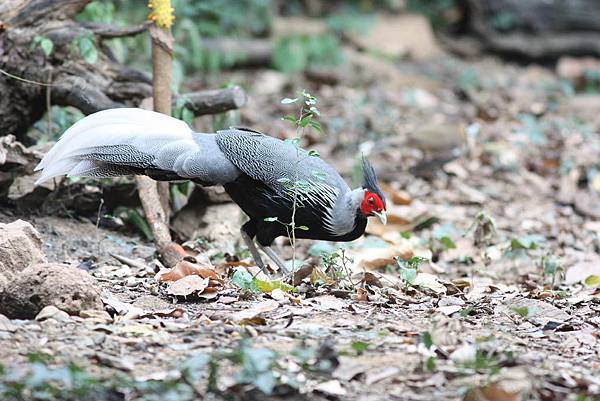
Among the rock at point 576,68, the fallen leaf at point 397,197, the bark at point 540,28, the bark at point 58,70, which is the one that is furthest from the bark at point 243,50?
the bark at point 58,70

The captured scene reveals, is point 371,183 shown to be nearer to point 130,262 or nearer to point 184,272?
point 184,272

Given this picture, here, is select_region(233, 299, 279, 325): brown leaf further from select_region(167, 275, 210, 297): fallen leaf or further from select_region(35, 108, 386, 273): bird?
select_region(35, 108, 386, 273): bird

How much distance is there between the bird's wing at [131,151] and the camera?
443 centimetres

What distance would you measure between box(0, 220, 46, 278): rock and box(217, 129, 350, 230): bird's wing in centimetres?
110

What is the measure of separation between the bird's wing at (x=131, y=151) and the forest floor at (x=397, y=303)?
528 mm

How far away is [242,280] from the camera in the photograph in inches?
165

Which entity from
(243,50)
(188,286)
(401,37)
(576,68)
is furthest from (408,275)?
(401,37)

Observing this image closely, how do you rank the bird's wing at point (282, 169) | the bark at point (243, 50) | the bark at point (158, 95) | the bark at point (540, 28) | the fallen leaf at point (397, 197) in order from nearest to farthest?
the bird's wing at point (282, 169) → the bark at point (158, 95) → the fallen leaf at point (397, 197) → the bark at point (243, 50) → the bark at point (540, 28)

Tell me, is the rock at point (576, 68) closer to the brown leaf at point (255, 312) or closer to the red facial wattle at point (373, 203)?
the red facial wattle at point (373, 203)

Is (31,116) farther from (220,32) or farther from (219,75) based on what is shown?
(220,32)

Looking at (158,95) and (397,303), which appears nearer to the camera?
(397,303)

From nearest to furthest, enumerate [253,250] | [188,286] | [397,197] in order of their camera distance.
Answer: [188,286]
[253,250]
[397,197]

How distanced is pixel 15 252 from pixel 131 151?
82 cm

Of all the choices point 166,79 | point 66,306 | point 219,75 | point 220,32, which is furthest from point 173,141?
point 220,32
